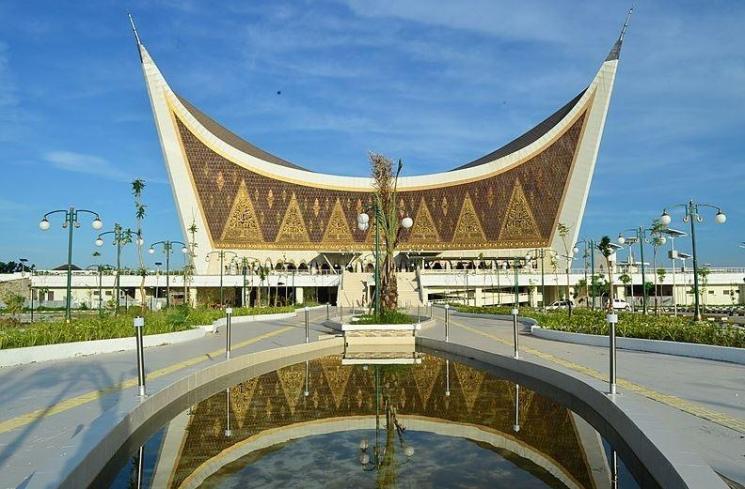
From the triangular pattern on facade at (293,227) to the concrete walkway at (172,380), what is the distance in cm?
4174

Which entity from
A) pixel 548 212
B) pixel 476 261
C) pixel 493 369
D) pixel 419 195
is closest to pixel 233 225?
pixel 419 195

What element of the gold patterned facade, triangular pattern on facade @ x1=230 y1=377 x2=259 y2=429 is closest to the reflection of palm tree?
triangular pattern on facade @ x1=230 y1=377 x2=259 y2=429

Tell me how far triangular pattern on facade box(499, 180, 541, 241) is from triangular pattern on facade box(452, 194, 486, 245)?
7.20ft

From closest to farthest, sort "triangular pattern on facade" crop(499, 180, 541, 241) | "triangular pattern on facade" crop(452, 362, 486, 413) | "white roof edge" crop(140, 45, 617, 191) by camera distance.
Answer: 1. "triangular pattern on facade" crop(452, 362, 486, 413)
2. "white roof edge" crop(140, 45, 617, 191)
3. "triangular pattern on facade" crop(499, 180, 541, 241)

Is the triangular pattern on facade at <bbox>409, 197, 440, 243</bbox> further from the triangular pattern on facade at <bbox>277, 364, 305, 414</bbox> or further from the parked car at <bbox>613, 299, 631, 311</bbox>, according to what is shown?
the triangular pattern on facade at <bbox>277, 364, 305, 414</bbox>

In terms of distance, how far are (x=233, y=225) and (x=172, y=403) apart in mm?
46330

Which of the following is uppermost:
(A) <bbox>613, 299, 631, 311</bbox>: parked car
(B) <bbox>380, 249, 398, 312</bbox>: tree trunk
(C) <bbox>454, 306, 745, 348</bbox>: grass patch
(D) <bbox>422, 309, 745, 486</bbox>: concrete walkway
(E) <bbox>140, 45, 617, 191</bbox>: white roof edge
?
(E) <bbox>140, 45, 617, 191</bbox>: white roof edge

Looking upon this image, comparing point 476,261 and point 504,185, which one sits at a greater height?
point 504,185

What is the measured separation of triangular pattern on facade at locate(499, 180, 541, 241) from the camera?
5244cm

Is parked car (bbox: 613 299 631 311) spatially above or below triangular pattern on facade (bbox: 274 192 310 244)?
below

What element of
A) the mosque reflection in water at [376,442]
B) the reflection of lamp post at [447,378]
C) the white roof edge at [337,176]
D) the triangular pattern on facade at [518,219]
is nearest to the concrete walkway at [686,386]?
the mosque reflection in water at [376,442]

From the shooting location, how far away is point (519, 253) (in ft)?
174

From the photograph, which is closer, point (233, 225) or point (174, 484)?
point (174, 484)

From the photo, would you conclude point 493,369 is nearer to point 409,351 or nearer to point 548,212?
point 409,351
